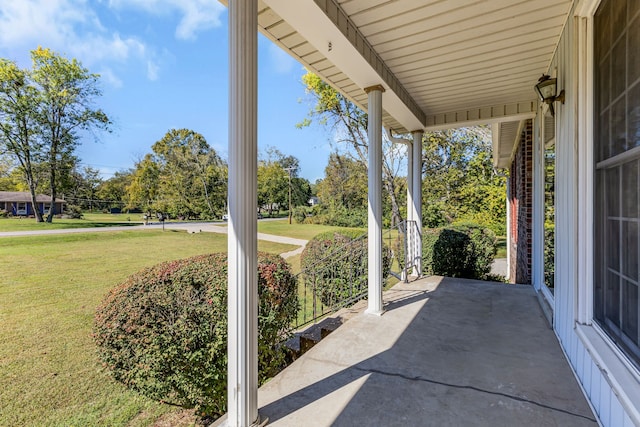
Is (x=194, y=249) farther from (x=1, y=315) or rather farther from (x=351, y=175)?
(x=351, y=175)

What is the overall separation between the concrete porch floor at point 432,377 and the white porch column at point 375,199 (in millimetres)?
252

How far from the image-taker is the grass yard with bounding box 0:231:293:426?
2535 millimetres

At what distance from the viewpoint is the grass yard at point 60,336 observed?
2.54 metres

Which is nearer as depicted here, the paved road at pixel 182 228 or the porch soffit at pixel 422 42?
the porch soffit at pixel 422 42

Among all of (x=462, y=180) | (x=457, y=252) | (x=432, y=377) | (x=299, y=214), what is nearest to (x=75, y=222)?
(x=432, y=377)

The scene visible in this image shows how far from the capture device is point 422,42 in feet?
8.65

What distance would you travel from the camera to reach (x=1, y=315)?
3.56 metres

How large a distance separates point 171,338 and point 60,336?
281 cm

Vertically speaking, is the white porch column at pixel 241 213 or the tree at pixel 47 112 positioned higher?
the tree at pixel 47 112

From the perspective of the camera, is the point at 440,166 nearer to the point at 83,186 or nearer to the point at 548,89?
the point at 548,89

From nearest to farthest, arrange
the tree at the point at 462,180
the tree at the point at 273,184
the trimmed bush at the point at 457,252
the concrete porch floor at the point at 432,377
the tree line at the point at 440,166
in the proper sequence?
the concrete porch floor at the point at 432,377 < the trimmed bush at the point at 457,252 < the tree line at the point at 440,166 < the tree at the point at 462,180 < the tree at the point at 273,184

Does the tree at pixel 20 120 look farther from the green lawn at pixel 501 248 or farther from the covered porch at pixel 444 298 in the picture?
the green lawn at pixel 501 248

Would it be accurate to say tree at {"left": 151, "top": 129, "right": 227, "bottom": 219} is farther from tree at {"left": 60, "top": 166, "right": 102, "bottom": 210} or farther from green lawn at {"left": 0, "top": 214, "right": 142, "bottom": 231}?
tree at {"left": 60, "top": 166, "right": 102, "bottom": 210}

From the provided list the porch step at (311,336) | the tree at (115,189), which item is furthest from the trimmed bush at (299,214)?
the porch step at (311,336)
